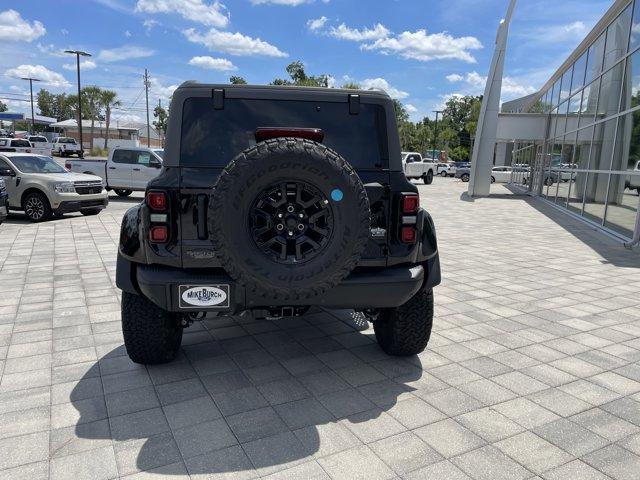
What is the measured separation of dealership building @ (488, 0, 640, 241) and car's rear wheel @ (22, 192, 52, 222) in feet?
41.6

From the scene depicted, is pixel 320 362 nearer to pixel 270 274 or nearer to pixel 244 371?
pixel 244 371

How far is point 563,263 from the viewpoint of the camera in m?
8.05

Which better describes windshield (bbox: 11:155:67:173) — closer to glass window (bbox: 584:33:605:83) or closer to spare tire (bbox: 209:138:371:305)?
spare tire (bbox: 209:138:371:305)

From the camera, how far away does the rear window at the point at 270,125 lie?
3205mm

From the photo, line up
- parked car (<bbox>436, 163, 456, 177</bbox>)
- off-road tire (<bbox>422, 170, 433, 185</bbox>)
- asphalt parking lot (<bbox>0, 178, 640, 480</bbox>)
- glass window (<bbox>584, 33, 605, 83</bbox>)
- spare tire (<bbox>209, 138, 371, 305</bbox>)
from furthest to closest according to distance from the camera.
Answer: parked car (<bbox>436, 163, 456, 177</bbox>) → off-road tire (<bbox>422, 170, 433, 185</bbox>) → glass window (<bbox>584, 33, 605, 83</bbox>) → spare tire (<bbox>209, 138, 371, 305</bbox>) → asphalt parking lot (<bbox>0, 178, 640, 480</bbox>)

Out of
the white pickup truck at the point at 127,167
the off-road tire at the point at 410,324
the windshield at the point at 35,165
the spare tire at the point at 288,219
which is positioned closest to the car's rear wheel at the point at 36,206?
the windshield at the point at 35,165

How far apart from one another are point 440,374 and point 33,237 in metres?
8.67

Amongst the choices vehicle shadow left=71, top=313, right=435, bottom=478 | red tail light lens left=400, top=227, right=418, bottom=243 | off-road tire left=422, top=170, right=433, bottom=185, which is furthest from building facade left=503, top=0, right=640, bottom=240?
off-road tire left=422, top=170, right=433, bottom=185

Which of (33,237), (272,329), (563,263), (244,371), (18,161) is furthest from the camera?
(18,161)

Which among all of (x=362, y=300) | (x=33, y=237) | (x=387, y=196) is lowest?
(x=33, y=237)

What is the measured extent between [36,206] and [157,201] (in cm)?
993

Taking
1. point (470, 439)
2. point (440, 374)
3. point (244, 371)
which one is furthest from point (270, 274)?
point (440, 374)

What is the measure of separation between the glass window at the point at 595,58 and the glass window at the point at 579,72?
2.06 ft

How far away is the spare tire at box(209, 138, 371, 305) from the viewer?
8.66 feet
